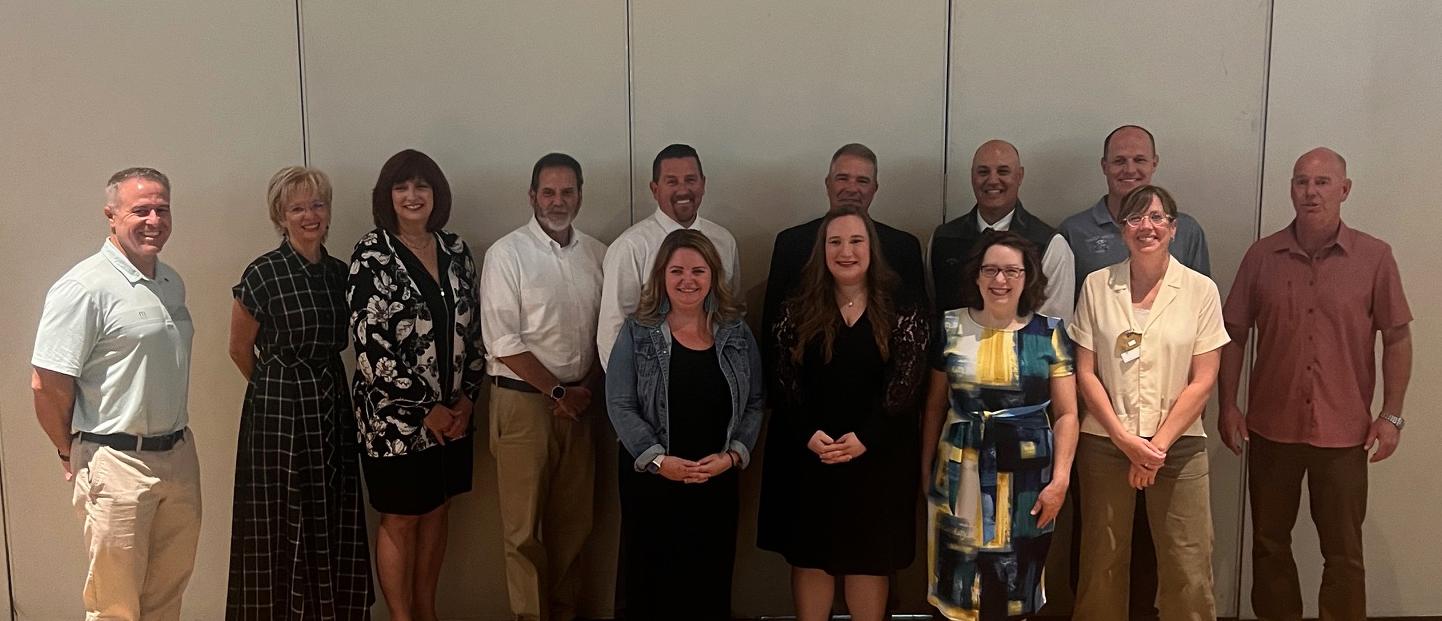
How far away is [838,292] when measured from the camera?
126 inches

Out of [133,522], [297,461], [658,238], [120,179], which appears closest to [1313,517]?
[658,238]

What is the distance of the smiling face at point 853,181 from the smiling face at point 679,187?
543mm

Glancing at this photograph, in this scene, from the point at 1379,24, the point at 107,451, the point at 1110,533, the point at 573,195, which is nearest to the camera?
the point at 107,451

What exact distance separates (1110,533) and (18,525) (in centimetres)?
457

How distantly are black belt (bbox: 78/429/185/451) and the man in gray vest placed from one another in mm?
2833

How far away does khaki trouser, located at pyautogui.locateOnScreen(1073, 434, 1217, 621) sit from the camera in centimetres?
321

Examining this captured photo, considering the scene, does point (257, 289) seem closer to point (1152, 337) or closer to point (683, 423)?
point (683, 423)

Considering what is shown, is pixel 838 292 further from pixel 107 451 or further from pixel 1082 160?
pixel 107 451

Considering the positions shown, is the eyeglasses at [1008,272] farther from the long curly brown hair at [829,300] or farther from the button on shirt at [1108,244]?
the button on shirt at [1108,244]

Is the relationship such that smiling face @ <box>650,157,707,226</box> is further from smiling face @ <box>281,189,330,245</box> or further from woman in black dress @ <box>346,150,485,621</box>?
smiling face @ <box>281,189,330,245</box>

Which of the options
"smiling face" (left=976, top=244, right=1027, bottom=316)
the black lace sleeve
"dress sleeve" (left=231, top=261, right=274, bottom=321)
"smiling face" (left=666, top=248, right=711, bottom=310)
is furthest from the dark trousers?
"dress sleeve" (left=231, top=261, right=274, bottom=321)

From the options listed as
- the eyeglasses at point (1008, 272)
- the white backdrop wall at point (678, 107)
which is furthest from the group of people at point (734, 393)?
the white backdrop wall at point (678, 107)

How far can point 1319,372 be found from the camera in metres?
3.44

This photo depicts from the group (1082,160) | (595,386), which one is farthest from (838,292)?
(1082,160)
